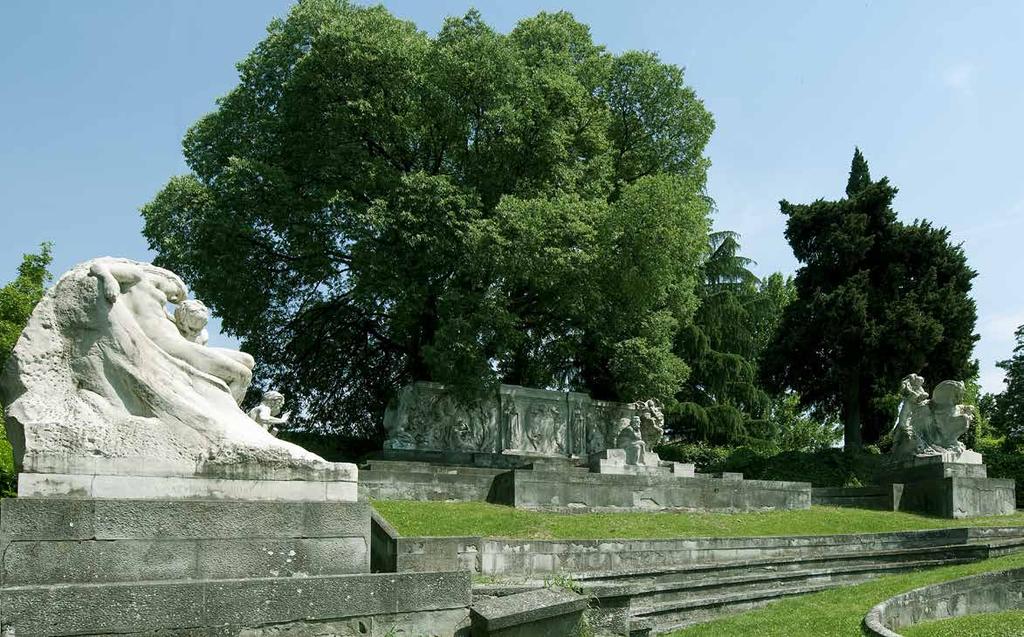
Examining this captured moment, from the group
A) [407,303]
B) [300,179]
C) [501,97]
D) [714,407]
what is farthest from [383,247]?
[714,407]

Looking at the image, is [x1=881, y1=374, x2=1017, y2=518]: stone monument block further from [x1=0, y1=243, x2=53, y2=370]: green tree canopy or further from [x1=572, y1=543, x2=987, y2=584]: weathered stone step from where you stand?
[x1=0, y1=243, x2=53, y2=370]: green tree canopy

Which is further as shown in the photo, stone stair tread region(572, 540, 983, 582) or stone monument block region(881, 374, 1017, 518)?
stone monument block region(881, 374, 1017, 518)

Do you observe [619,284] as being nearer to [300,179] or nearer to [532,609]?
[300,179]

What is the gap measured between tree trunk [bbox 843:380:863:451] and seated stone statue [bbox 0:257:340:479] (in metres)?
27.1

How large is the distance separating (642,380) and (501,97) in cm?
873

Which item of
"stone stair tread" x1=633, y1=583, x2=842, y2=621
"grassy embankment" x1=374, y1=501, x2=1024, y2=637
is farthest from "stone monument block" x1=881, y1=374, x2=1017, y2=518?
"stone stair tread" x1=633, y1=583, x2=842, y2=621

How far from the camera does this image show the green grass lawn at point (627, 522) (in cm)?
1455

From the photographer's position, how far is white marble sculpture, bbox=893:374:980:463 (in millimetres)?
23703

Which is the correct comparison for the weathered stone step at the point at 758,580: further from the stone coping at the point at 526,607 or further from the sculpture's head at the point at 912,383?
the sculpture's head at the point at 912,383

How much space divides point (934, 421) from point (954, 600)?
13039 mm

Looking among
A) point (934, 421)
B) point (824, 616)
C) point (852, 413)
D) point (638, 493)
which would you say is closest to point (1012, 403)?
point (852, 413)

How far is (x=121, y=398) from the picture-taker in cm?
794

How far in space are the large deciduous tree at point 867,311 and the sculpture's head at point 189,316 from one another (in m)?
26.1

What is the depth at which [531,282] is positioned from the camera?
25.5 metres
